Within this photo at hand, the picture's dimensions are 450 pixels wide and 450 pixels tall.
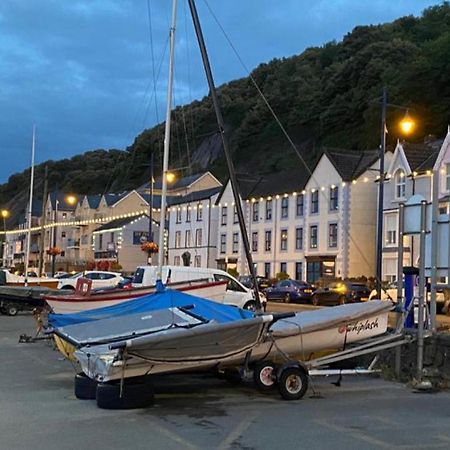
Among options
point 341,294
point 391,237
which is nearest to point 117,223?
point 391,237

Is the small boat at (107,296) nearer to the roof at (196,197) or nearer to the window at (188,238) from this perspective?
the roof at (196,197)

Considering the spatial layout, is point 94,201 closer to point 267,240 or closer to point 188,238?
point 188,238

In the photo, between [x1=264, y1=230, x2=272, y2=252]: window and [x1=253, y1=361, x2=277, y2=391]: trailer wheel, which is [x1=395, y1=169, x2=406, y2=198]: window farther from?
[x1=253, y1=361, x2=277, y2=391]: trailer wheel

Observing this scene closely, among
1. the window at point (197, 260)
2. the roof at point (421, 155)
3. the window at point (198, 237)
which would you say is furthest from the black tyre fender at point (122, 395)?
the window at point (197, 260)

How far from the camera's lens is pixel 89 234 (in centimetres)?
10681

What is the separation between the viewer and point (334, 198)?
59156 millimetres

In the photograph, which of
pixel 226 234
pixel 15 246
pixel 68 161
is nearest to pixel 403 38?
pixel 226 234

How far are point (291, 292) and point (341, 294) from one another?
389 centimetres

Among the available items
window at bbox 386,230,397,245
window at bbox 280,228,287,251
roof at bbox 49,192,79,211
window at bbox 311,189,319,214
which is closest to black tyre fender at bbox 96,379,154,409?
window at bbox 386,230,397,245

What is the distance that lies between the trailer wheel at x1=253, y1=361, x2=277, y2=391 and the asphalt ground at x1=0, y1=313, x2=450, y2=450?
20 centimetres

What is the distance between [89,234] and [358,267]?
5841cm

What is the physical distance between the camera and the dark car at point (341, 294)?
40.2 metres

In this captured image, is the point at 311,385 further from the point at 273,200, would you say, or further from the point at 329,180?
the point at 273,200

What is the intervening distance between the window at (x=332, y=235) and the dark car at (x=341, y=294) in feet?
53.0
